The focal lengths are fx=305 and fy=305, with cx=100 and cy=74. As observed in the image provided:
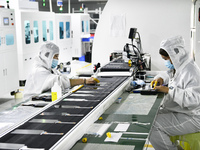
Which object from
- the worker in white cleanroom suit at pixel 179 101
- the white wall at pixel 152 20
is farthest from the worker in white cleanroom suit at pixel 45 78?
the white wall at pixel 152 20

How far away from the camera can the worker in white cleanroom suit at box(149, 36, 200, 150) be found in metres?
2.92

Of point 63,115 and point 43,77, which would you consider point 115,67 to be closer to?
point 43,77

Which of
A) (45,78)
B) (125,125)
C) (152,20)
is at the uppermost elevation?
(152,20)

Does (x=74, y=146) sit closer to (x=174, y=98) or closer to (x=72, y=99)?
(x=72, y=99)

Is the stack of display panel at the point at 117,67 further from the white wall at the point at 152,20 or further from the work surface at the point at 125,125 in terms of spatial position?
the white wall at the point at 152,20

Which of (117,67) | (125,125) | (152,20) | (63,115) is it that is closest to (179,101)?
(125,125)

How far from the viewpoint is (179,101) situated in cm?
294

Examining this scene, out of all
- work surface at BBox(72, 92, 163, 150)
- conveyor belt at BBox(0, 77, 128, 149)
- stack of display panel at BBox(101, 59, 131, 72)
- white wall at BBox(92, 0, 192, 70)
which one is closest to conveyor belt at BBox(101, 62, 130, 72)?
stack of display panel at BBox(101, 59, 131, 72)

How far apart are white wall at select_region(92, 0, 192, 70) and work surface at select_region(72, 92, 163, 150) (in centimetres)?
276

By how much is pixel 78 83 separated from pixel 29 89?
61 centimetres

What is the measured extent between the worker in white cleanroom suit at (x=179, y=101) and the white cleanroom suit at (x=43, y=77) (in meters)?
1.25

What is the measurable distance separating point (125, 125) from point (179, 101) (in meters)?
0.78

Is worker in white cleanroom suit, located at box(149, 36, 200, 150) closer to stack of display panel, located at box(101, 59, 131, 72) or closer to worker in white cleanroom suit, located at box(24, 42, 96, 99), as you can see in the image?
worker in white cleanroom suit, located at box(24, 42, 96, 99)

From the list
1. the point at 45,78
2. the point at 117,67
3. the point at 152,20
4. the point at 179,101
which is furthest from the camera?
the point at 152,20
